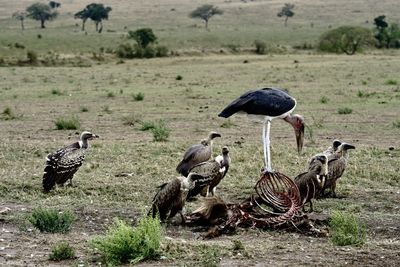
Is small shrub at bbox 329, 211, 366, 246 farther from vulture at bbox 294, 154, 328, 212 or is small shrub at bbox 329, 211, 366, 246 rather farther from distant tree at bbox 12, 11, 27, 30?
distant tree at bbox 12, 11, 27, 30

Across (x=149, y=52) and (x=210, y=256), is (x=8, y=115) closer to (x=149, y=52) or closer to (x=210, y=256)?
(x=210, y=256)

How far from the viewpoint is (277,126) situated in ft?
73.8

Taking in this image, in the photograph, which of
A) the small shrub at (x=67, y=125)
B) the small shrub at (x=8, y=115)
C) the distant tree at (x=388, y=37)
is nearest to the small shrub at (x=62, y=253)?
the small shrub at (x=67, y=125)

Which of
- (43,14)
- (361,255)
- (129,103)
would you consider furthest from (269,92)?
(43,14)

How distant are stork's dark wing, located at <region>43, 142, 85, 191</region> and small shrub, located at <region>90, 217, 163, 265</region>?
4149 mm

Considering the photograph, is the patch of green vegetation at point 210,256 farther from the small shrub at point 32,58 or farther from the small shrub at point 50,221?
the small shrub at point 32,58

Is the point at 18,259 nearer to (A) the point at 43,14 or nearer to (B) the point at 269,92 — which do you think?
(B) the point at 269,92

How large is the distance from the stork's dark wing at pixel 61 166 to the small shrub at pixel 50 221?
247 centimetres

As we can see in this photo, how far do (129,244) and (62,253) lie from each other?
77 cm

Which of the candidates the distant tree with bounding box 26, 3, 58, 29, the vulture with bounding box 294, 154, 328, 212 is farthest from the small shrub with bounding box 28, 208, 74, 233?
the distant tree with bounding box 26, 3, 58, 29

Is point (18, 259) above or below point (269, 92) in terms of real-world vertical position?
below

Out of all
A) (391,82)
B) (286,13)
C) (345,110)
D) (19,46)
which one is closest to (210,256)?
(345,110)

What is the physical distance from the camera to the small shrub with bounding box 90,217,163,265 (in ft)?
29.2

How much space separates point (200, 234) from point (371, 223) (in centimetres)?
237
